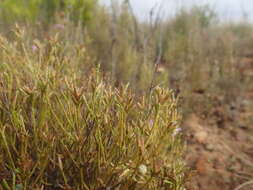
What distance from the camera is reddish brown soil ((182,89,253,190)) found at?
2.08 metres

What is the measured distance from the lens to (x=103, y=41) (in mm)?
4246

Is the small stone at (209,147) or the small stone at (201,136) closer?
the small stone at (209,147)

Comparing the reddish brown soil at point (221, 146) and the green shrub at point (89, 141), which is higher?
the green shrub at point (89, 141)

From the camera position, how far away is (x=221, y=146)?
2.49 metres

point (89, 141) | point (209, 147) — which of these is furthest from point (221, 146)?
point (89, 141)

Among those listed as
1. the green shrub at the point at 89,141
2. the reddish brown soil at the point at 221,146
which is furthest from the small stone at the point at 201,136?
the green shrub at the point at 89,141

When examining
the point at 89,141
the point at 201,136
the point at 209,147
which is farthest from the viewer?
the point at 201,136

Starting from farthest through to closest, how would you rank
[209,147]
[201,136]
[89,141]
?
[201,136] < [209,147] < [89,141]

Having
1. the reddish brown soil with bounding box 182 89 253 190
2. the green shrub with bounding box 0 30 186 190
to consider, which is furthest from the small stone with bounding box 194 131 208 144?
the green shrub with bounding box 0 30 186 190

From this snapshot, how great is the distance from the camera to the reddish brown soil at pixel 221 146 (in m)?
2.08

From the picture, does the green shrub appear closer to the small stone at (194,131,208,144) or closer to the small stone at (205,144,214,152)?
the small stone at (205,144,214,152)

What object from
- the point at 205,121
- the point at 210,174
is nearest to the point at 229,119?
the point at 205,121

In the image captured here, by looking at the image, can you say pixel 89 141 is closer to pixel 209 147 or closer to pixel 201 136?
pixel 209 147

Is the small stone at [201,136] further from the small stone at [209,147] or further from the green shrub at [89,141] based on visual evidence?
the green shrub at [89,141]
